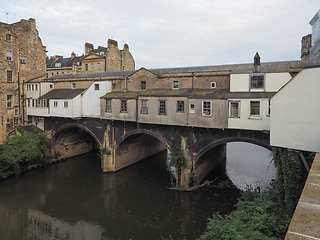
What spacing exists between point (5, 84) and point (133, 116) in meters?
20.2

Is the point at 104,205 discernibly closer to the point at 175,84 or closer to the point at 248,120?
the point at 175,84

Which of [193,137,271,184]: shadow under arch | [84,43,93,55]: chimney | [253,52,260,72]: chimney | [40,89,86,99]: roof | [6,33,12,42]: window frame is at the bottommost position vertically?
[193,137,271,184]: shadow under arch

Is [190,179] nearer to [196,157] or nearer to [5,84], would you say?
[196,157]

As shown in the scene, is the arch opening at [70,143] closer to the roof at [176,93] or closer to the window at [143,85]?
the roof at [176,93]

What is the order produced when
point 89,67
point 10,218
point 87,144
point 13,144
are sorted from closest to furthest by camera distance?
point 10,218 → point 13,144 → point 87,144 → point 89,67

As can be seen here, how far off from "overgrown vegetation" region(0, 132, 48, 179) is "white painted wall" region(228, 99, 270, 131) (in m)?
23.1

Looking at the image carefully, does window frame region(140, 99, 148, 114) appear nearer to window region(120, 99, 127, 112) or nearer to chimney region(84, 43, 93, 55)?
window region(120, 99, 127, 112)

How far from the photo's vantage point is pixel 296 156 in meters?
12.5

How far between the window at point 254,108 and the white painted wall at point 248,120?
246mm

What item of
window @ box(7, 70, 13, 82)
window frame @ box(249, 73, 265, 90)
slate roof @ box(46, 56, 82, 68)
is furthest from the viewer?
slate roof @ box(46, 56, 82, 68)

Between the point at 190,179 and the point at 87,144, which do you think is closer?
the point at 190,179

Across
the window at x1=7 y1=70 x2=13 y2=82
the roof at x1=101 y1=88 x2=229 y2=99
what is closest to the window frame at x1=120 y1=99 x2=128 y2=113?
the roof at x1=101 y1=88 x2=229 y2=99

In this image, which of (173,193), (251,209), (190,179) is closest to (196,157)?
(190,179)

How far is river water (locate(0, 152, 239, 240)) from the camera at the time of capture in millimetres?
17562
